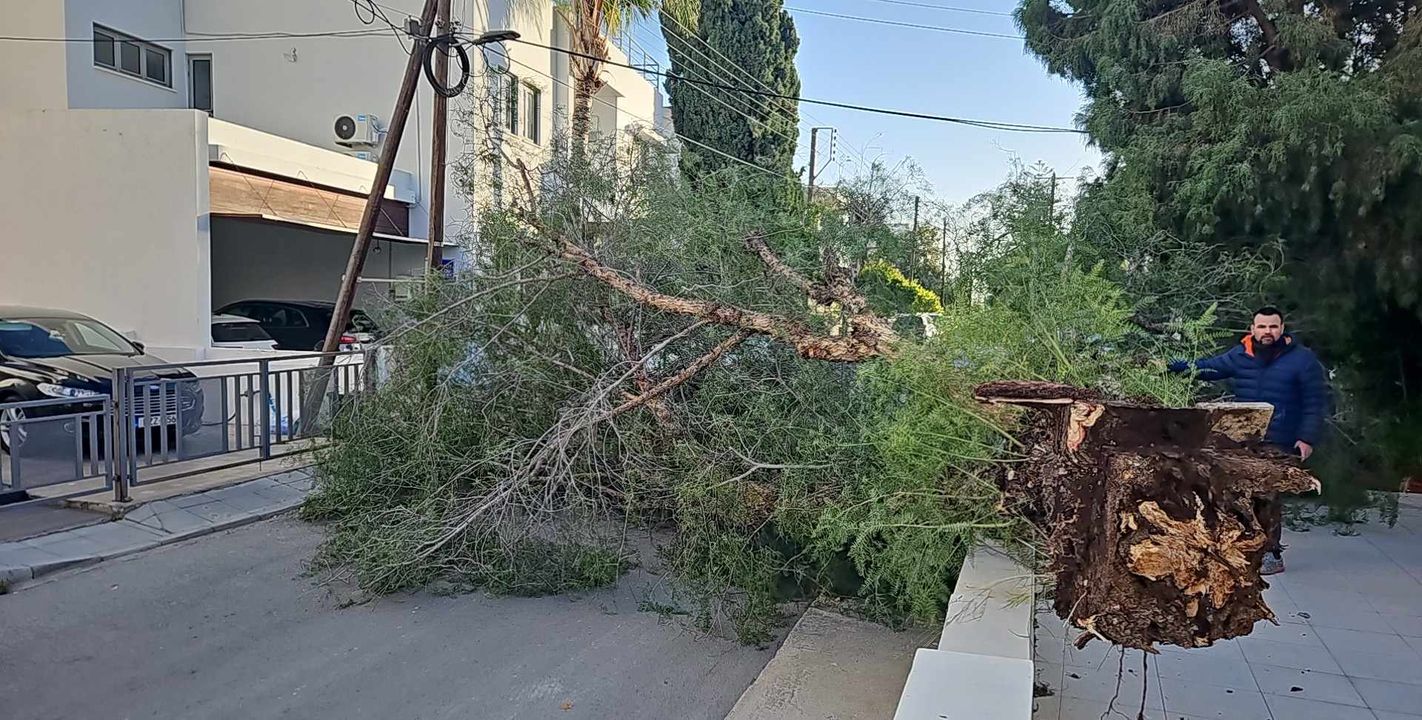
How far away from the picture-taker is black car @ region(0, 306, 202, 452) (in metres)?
6.74

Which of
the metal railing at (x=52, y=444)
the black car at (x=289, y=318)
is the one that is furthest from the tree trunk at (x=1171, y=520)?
the black car at (x=289, y=318)

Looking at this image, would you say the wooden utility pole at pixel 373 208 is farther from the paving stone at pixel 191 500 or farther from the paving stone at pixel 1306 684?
the paving stone at pixel 1306 684

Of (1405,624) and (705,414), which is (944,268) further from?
(1405,624)

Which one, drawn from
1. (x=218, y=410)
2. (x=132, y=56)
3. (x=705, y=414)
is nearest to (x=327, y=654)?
(x=705, y=414)

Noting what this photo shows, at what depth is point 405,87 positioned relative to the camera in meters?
9.71

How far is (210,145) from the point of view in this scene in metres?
11.7

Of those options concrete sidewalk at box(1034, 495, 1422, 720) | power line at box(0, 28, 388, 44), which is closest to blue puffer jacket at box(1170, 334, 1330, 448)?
concrete sidewalk at box(1034, 495, 1422, 720)

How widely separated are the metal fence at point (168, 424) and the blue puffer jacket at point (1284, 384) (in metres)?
5.60

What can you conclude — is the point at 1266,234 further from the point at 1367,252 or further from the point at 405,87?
the point at 405,87

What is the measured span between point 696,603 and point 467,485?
5.68 ft

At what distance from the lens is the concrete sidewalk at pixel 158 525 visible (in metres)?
5.58

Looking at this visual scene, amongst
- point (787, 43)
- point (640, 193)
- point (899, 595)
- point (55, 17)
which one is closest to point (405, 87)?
point (640, 193)

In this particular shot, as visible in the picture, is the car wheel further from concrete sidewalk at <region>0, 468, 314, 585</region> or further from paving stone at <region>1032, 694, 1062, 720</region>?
paving stone at <region>1032, 694, 1062, 720</region>

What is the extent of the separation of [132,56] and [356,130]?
3462 mm
